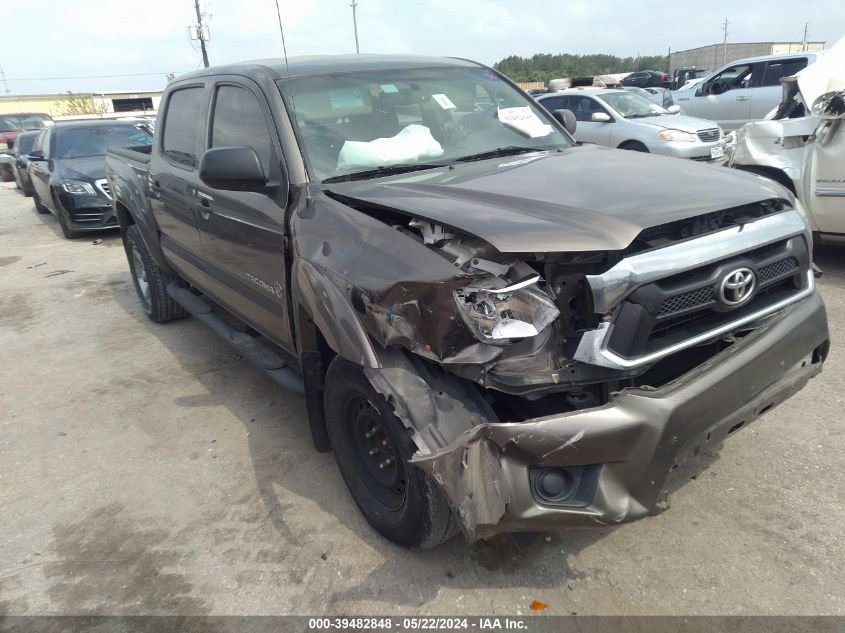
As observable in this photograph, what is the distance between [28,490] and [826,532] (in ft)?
12.5

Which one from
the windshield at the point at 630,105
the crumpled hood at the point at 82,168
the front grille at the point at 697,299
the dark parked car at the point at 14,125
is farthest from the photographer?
the dark parked car at the point at 14,125

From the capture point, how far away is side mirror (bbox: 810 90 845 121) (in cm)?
515

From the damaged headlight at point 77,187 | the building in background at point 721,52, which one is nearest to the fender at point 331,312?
the damaged headlight at point 77,187

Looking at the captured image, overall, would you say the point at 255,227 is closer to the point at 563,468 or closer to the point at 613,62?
the point at 563,468

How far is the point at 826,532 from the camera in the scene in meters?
2.60

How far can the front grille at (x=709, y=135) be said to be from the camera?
10.2m

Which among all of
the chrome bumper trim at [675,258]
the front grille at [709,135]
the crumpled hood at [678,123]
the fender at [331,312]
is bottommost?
the front grille at [709,135]

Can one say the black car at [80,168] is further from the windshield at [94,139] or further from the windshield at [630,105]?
the windshield at [630,105]

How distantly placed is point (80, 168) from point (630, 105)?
9.08m

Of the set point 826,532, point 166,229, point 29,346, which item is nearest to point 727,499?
point 826,532

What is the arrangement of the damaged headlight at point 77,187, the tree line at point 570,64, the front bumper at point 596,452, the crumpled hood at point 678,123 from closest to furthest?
the front bumper at point 596,452 → the damaged headlight at point 77,187 → the crumpled hood at point 678,123 → the tree line at point 570,64

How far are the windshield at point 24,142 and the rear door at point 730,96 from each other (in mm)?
14801

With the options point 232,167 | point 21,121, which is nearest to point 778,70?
point 232,167

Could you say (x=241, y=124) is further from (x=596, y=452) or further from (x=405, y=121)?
(x=596, y=452)
